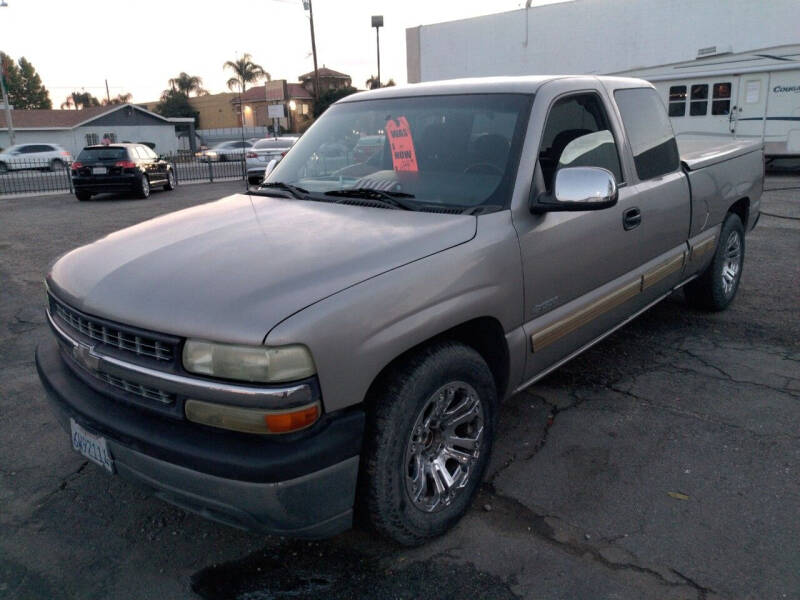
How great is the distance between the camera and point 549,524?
2.91 metres

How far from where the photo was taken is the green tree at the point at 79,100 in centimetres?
10194

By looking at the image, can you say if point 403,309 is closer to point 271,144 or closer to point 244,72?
point 271,144

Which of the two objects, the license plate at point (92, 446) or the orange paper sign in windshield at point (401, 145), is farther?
the orange paper sign in windshield at point (401, 145)

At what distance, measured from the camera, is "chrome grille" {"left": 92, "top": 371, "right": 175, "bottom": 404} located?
2.31m

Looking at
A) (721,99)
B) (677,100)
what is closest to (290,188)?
(721,99)

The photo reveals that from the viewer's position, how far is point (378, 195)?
10.7 ft

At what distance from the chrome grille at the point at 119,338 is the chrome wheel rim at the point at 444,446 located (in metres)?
0.95

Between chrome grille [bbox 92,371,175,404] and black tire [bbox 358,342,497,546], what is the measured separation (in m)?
0.72

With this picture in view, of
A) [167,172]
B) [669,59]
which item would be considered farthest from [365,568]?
[669,59]

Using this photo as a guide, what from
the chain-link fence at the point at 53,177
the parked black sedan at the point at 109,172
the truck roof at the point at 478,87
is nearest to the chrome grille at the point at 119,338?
the truck roof at the point at 478,87

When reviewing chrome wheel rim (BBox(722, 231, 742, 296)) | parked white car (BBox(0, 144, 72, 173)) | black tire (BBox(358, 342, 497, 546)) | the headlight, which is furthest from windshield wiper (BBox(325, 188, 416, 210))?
parked white car (BBox(0, 144, 72, 173))

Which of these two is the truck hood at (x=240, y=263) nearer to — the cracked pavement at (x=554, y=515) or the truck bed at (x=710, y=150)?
the cracked pavement at (x=554, y=515)

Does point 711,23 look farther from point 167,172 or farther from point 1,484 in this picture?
point 1,484

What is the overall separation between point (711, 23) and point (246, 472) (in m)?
24.6
